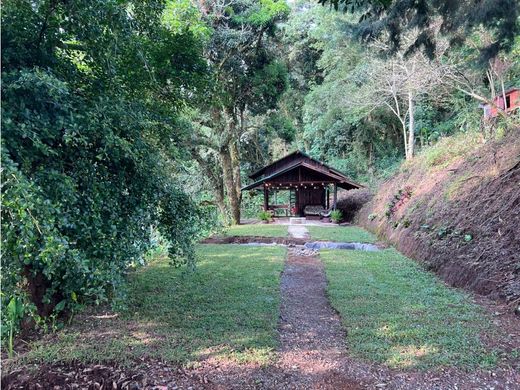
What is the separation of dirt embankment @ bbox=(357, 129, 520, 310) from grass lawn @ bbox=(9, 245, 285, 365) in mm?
3311

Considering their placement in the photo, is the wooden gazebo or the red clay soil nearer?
the red clay soil

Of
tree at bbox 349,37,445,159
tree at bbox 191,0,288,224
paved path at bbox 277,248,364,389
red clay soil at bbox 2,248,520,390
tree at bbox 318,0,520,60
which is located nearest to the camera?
red clay soil at bbox 2,248,520,390

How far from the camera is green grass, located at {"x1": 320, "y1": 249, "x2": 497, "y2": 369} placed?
3.48 m

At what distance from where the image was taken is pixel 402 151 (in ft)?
81.4

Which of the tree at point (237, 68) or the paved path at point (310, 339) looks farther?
the tree at point (237, 68)

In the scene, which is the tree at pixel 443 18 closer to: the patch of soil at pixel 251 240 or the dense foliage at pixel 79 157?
the dense foliage at pixel 79 157

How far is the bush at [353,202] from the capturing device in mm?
19844

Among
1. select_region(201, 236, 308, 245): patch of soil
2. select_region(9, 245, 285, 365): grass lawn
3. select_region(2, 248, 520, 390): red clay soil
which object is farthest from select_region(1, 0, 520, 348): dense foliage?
select_region(201, 236, 308, 245): patch of soil

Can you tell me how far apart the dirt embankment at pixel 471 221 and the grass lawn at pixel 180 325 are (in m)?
3.31

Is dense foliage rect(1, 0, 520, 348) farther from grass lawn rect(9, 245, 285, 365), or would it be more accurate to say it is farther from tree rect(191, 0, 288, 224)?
tree rect(191, 0, 288, 224)

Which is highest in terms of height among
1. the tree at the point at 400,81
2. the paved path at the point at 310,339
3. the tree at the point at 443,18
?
the tree at the point at 400,81

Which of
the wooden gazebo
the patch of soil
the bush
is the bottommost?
the patch of soil

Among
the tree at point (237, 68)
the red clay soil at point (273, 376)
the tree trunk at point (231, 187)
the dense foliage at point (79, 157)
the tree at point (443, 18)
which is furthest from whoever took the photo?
the tree trunk at point (231, 187)

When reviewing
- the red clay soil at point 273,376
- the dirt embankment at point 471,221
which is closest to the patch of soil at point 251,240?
the dirt embankment at point 471,221
